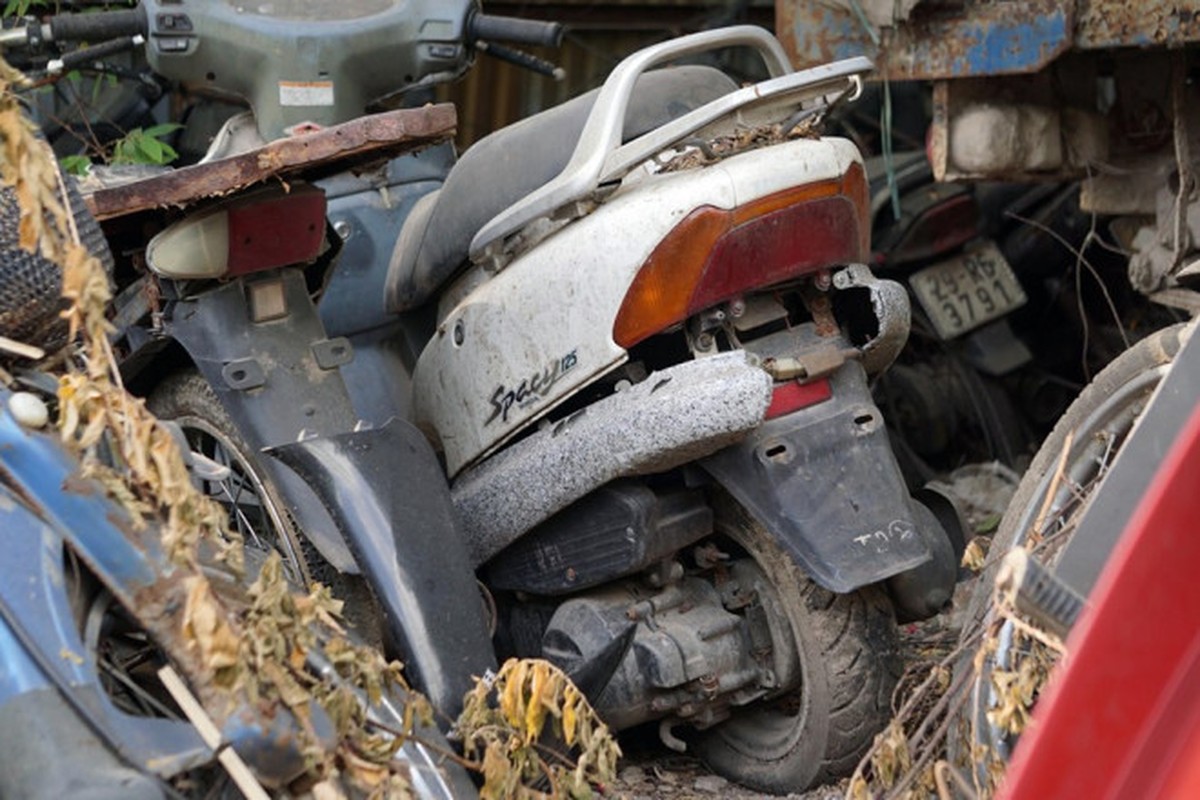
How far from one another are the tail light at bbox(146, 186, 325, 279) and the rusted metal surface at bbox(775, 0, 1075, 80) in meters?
2.11

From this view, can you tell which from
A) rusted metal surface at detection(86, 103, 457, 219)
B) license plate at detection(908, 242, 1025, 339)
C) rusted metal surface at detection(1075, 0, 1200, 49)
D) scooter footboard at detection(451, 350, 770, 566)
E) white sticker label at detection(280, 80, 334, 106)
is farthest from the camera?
license plate at detection(908, 242, 1025, 339)

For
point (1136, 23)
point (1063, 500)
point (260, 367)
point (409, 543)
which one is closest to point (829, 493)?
point (1063, 500)

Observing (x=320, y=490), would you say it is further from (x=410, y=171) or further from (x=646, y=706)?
(x=410, y=171)

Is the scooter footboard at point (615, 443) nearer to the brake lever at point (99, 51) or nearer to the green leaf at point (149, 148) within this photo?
the brake lever at point (99, 51)

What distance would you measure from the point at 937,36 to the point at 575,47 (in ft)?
10.2

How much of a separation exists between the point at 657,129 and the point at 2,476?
143 centimetres

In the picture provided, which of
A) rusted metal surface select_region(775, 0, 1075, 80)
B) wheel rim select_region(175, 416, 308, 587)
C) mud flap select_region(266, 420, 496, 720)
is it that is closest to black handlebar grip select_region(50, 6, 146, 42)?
wheel rim select_region(175, 416, 308, 587)

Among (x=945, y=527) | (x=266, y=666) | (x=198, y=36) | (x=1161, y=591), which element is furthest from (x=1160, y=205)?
(x=1161, y=591)

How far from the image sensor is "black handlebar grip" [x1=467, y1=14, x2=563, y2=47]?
4.04 metres

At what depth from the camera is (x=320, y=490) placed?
3.14 m

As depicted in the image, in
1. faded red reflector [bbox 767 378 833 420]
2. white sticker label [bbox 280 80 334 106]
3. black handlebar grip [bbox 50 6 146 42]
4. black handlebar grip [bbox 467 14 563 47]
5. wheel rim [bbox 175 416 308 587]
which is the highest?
black handlebar grip [bbox 50 6 146 42]

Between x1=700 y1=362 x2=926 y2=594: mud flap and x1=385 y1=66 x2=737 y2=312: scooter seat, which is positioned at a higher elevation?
x1=385 y1=66 x2=737 y2=312: scooter seat

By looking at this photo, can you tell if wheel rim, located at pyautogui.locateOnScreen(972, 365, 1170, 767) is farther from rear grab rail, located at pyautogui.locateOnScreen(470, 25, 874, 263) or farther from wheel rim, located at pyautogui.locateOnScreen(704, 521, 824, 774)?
rear grab rail, located at pyautogui.locateOnScreen(470, 25, 874, 263)

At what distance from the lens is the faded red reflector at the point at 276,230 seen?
3.25m
